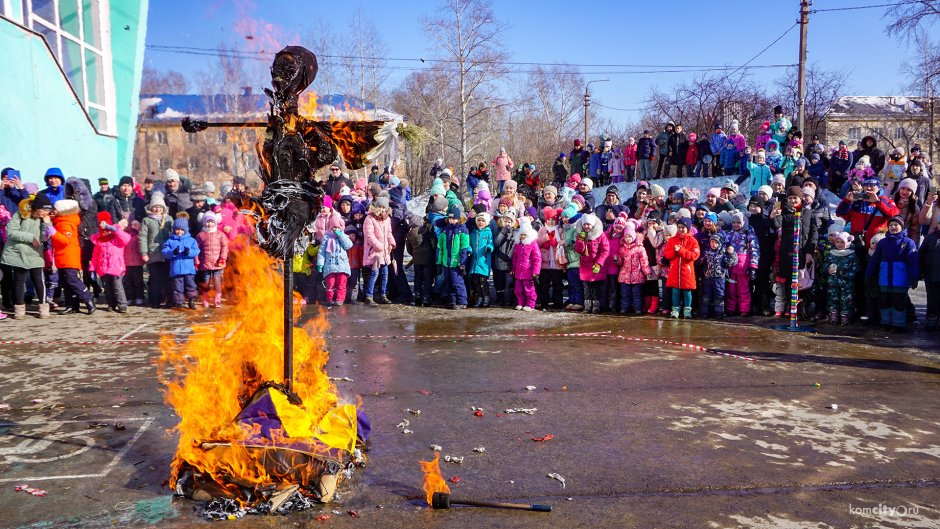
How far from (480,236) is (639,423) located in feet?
22.4

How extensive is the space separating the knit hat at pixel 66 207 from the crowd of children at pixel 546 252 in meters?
0.03

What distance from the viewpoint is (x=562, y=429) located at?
18.3 feet

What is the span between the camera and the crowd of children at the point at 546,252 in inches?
412

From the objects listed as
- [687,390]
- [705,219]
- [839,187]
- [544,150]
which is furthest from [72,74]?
[544,150]

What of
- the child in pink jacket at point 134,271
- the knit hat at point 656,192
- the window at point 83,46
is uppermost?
the window at point 83,46

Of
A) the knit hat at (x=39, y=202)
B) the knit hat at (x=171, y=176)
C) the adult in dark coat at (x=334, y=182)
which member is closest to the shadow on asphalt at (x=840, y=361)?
the adult in dark coat at (x=334, y=182)

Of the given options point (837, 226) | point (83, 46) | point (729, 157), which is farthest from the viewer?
point (729, 157)

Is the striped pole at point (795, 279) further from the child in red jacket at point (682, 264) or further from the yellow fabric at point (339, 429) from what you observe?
the yellow fabric at point (339, 429)

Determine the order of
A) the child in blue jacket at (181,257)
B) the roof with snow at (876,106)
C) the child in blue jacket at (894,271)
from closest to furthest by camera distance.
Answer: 1. the child in blue jacket at (894,271)
2. the child in blue jacket at (181,257)
3. the roof with snow at (876,106)

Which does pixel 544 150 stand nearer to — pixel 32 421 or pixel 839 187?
pixel 839 187

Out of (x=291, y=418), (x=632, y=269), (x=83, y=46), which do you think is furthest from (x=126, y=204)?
(x=291, y=418)

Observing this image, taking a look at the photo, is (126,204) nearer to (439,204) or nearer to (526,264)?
(439,204)

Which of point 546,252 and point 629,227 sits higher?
point 629,227

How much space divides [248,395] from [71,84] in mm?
14889
